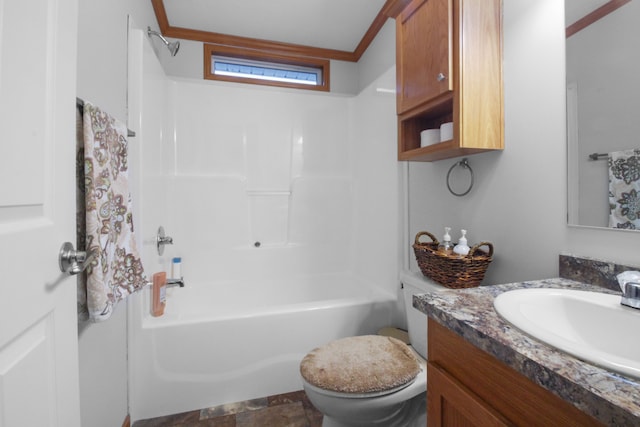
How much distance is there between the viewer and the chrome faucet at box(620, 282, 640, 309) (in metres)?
0.66

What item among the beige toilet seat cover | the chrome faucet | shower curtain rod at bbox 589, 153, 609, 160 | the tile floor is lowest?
the tile floor

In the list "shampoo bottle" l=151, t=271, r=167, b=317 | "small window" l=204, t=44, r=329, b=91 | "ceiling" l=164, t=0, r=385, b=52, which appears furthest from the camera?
"small window" l=204, t=44, r=329, b=91

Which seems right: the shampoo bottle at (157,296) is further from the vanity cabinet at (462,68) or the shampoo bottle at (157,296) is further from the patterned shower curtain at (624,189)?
the patterned shower curtain at (624,189)

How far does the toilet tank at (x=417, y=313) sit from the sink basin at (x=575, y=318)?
1.60 ft

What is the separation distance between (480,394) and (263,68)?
2802 millimetres

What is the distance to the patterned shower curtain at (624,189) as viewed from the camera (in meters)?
0.83

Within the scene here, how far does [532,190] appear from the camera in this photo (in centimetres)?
Answer: 112

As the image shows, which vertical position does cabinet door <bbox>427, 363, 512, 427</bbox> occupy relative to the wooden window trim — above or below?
below

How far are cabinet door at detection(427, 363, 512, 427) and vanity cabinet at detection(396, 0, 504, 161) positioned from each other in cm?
84

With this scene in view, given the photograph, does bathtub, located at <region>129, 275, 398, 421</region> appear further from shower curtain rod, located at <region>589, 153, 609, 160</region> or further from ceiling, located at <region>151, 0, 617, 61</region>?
ceiling, located at <region>151, 0, 617, 61</region>

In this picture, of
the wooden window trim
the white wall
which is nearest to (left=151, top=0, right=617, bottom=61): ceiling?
the white wall

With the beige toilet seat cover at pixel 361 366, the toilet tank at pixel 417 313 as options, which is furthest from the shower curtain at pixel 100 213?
the toilet tank at pixel 417 313

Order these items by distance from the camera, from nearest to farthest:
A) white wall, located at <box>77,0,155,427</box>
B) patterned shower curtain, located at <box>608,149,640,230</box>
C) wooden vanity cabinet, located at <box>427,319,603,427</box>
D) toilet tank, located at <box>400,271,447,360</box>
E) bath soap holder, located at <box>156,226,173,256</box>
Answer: wooden vanity cabinet, located at <box>427,319,603,427</box> < patterned shower curtain, located at <box>608,149,640,230</box> < white wall, located at <box>77,0,155,427</box> < toilet tank, located at <box>400,271,447,360</box> < bath soap holder, located at <box>156,226,173,256</box>

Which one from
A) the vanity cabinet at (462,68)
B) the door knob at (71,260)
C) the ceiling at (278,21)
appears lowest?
the door knob at (71,260)
